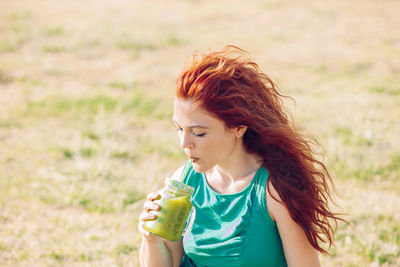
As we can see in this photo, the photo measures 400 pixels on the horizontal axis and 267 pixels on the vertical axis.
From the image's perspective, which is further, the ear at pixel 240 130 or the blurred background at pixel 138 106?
the blurred background at pixel 138 106

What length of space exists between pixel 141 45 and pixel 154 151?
13.2 ft

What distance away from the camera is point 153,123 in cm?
594

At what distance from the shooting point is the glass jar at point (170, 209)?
2264mm

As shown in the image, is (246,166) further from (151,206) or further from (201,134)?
(151,206)

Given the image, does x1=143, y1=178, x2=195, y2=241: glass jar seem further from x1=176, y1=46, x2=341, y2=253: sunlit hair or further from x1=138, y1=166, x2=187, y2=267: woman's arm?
x1=176, y1=46, x2=341, y2=253: sunlit hair

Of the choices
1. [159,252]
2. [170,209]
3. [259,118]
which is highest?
[259,118]

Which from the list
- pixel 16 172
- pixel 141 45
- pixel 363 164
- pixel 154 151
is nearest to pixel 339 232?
pixel 363 164

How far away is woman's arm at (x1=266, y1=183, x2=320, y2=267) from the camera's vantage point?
2.26 meters

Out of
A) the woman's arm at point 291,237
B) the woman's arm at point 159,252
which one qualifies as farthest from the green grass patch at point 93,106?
the woman's arm at point 291,237

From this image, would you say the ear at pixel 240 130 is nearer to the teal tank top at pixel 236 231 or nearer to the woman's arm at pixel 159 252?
the teal tank top at pixel 236 231

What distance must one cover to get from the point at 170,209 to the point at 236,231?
0.31m

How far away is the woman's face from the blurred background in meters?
1.24

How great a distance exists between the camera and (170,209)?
226 centimetres

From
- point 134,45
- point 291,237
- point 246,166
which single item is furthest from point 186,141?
point 134,45
